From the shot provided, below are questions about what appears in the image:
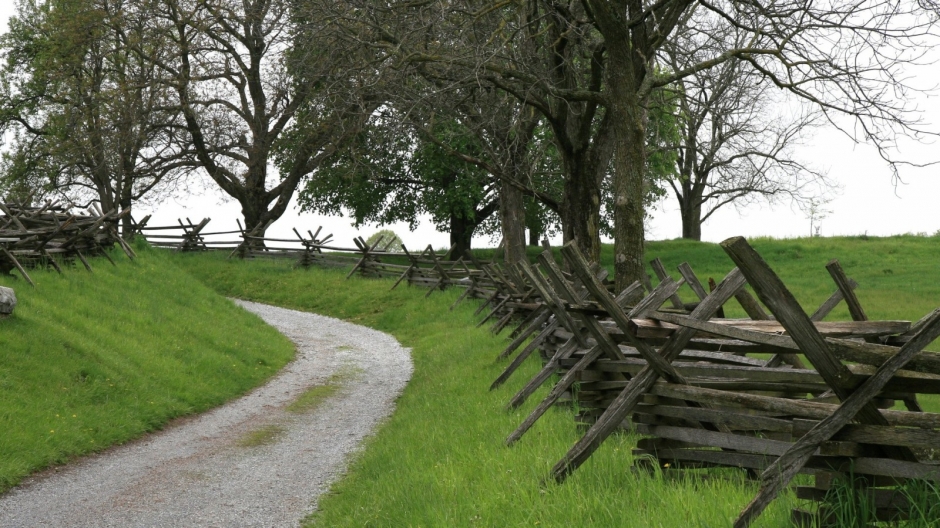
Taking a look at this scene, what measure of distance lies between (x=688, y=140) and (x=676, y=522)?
86.1 feet

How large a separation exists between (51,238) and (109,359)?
5.51 metres

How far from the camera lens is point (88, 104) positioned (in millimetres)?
27641

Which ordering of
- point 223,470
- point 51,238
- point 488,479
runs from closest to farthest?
point 488,479, point 223,470, point 51,238

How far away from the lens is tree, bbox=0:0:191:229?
26.5 m

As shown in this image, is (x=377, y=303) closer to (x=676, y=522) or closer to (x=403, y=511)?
(x=403, y=511)

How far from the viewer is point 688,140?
95.3 ft

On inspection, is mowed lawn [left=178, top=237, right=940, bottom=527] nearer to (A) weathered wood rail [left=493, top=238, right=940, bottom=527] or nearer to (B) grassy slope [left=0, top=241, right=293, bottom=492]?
(A) weathered wood rail [left=493, top=238, right=940, bottom=527]

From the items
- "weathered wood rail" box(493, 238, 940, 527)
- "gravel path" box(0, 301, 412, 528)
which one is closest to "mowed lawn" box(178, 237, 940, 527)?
"weathered wood rail" box(493, 238, 940, 527)

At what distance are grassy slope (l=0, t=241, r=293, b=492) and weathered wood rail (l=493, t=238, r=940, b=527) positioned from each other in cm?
492

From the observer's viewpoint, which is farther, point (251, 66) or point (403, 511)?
point (251, 66)

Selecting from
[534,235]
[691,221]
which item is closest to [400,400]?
[534,235]

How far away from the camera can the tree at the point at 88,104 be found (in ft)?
87.0

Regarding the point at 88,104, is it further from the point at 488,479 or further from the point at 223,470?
Answer: the point at 488,479

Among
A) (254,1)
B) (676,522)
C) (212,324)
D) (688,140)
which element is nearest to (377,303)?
(212,324)
